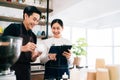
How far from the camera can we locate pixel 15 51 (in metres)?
1.01

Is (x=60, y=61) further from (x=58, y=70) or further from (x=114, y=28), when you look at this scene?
(x=114, y=28)

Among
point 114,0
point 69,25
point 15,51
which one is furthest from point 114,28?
point 15,51

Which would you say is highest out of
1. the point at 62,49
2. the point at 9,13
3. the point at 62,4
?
the point at 62,4

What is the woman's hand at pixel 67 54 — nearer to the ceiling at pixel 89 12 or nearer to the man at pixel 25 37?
the man at pixel 25 37

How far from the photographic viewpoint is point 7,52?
973 millimetres

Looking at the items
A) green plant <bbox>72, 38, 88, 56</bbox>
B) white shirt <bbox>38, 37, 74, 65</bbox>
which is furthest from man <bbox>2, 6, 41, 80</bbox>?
green plant <bbox>72, 38, 88, 56</bbox>

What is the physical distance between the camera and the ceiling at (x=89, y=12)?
195 inches

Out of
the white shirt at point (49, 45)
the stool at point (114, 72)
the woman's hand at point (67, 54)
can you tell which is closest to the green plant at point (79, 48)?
the white shirt at point (49, 45)

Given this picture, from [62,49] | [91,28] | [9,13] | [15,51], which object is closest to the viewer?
[15,51]

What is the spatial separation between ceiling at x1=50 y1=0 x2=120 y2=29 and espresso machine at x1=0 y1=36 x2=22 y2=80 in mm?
3615

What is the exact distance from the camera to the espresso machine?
3.15 ft

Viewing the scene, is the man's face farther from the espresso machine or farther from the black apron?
the espresso machine

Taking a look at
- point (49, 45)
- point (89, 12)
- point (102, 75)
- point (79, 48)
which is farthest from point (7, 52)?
point (79, 48)

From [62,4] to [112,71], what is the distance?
12.1 ft
